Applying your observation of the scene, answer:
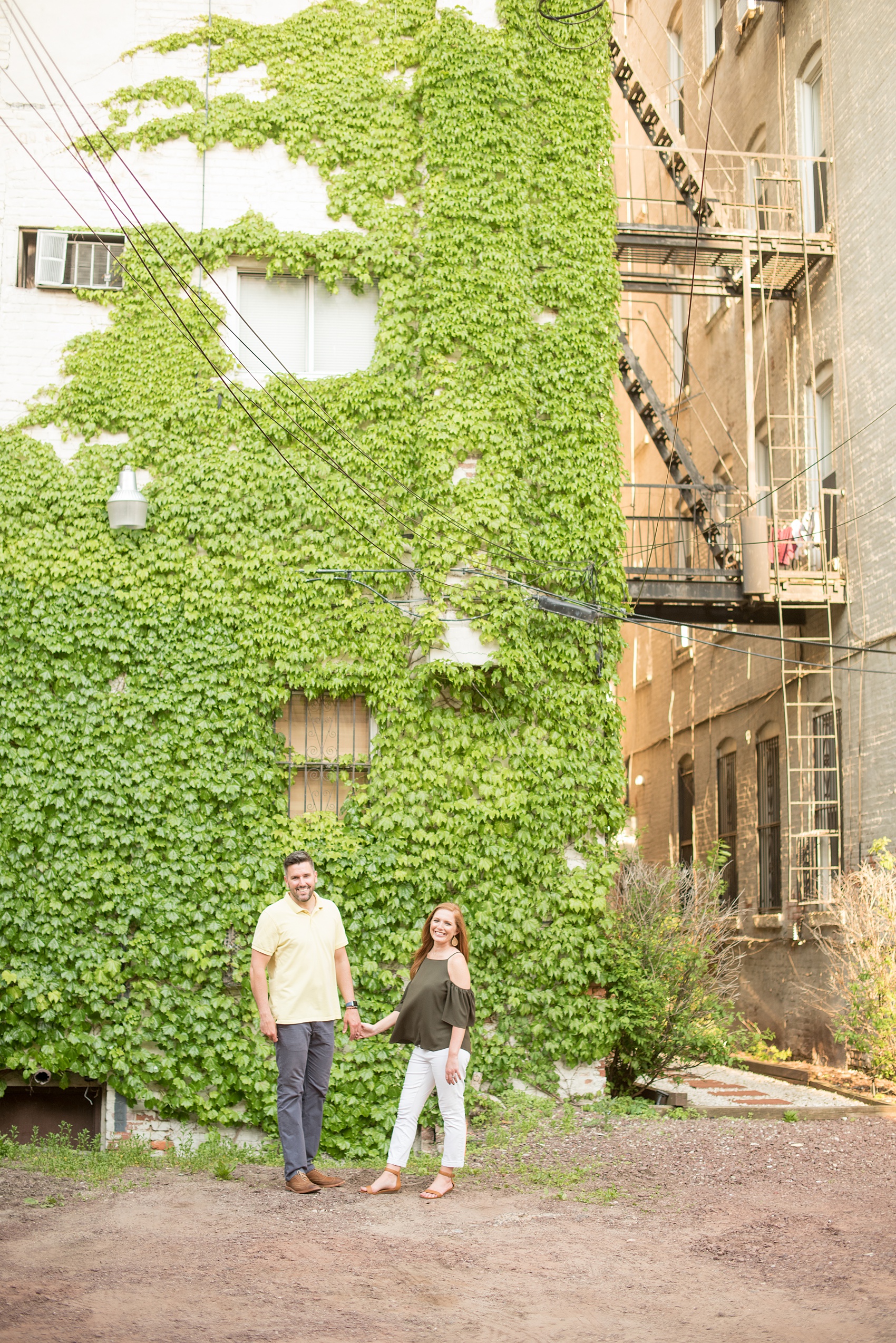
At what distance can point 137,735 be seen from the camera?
11.7 m

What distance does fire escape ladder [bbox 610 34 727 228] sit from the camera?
15.9 metres

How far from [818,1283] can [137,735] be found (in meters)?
7.68

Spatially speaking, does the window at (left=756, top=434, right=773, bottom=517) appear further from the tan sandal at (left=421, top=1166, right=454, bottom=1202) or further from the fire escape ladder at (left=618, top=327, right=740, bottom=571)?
the tan sandal at (left=421, top=1166, right=454, bottom=1202)

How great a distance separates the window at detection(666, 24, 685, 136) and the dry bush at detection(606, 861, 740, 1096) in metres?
16.9

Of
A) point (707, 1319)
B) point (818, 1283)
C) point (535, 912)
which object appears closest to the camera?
point (707, 1319)

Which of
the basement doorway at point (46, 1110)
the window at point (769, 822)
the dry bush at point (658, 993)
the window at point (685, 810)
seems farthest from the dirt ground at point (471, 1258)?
Answer: the window at point (685, 810)

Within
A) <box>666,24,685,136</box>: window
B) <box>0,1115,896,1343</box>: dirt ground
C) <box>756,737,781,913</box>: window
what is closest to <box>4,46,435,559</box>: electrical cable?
<box>0,1115,896,1343</box>: dirt ground

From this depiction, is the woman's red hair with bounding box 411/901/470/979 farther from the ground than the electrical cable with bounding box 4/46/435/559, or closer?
closer

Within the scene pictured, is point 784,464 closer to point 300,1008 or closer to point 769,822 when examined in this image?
point 769,822

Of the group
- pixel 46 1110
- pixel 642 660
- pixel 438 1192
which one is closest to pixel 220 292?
pixel 46 1110

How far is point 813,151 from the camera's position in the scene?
57.7 ft

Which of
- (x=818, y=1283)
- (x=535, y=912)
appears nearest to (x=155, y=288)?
(x=535, y=912)

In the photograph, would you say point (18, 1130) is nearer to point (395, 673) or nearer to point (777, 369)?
point (395, 673)

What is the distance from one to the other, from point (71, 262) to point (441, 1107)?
8.93 m
